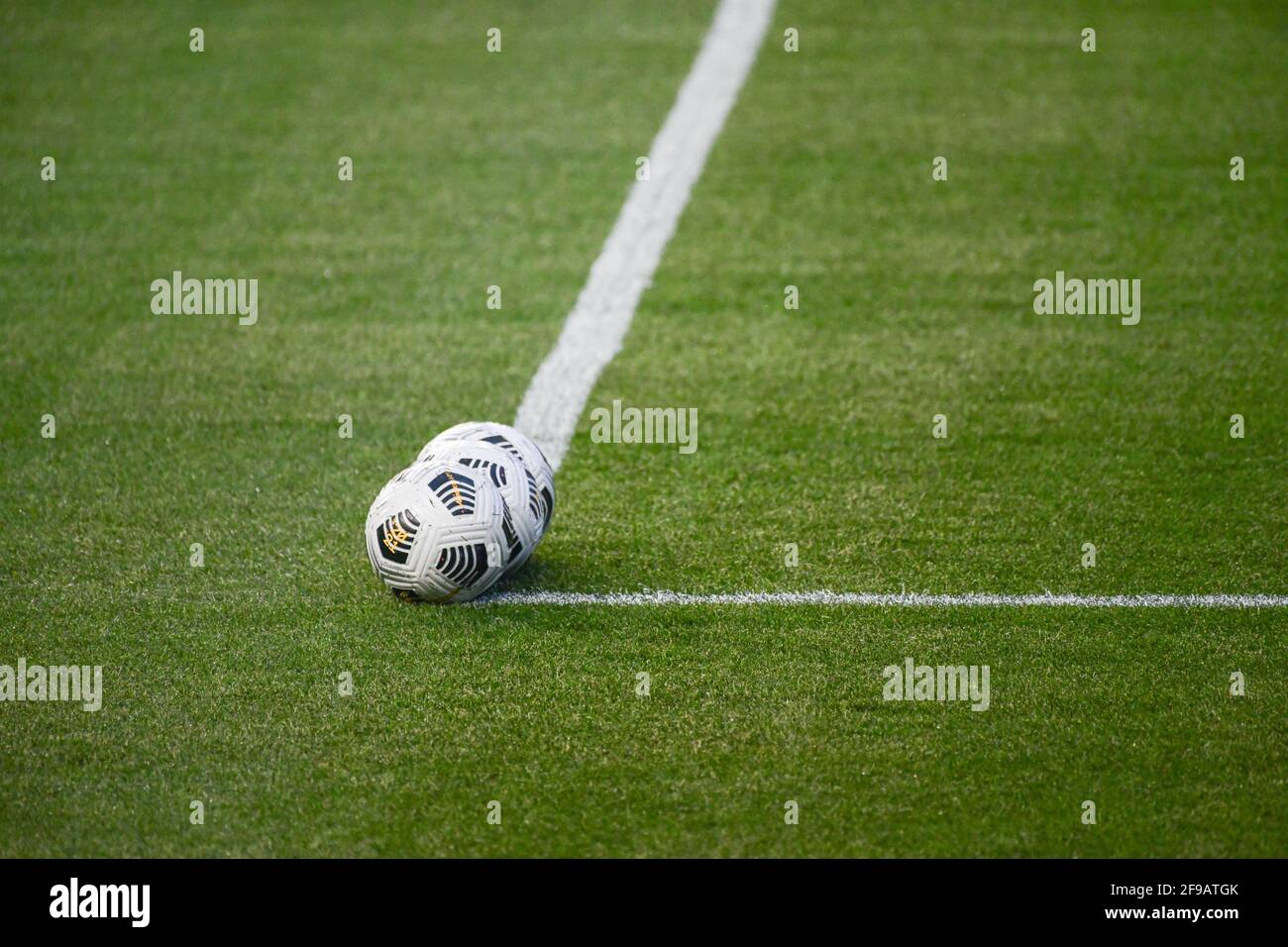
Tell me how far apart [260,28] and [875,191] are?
5.51 metres

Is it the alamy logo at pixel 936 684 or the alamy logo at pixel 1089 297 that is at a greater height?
the alamy logo at pixel 1089 297

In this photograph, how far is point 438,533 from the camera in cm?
498

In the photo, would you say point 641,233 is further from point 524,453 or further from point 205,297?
point 524,453

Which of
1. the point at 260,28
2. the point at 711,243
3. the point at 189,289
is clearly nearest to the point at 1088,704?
the point at 711,243

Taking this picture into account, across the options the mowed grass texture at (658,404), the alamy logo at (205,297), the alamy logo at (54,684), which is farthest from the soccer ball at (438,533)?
the alamy logo at (205,297)

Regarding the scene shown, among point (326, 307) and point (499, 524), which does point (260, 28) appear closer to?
point (326, 307)

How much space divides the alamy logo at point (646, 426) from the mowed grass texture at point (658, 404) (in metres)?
0.11

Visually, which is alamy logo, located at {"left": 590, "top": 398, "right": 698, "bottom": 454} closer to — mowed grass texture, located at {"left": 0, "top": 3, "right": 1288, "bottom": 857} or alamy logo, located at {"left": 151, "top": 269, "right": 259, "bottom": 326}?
mowed grass texture, located at {"left": 0, "top": 3, "right": 1288, "bottom": 857}

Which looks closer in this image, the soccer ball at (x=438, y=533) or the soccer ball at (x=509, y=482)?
the soccer ball at (x=438, y=533)

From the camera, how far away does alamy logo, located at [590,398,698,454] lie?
6.50m
